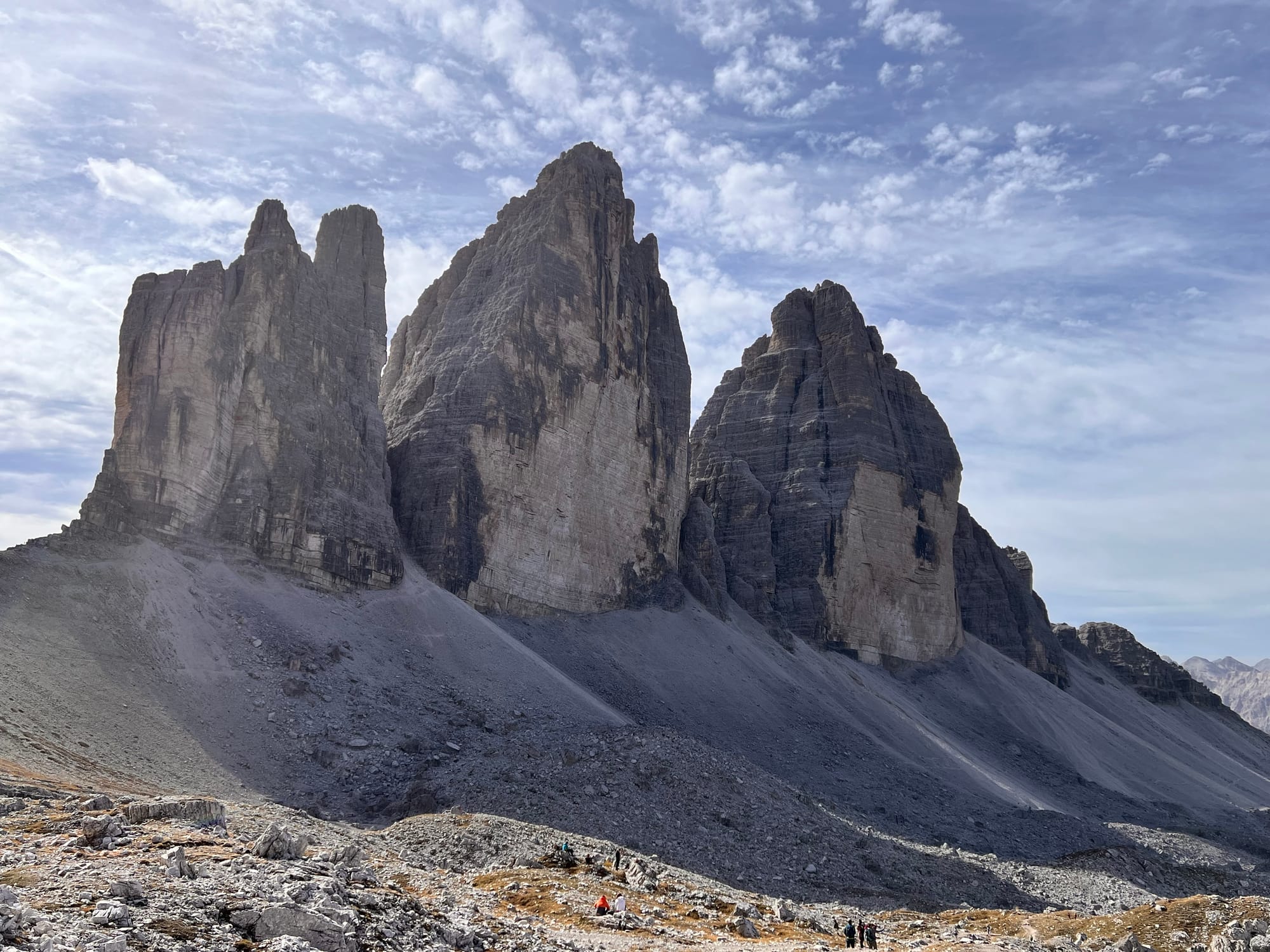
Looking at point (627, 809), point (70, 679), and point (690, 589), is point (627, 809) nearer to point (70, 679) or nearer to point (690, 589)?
point (70, 679)

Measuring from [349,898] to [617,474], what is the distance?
65.4 meters

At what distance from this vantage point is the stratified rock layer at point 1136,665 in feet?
467

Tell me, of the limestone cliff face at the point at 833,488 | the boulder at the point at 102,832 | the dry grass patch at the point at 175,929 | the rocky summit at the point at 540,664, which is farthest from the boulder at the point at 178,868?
the limestone cliff face at the point at 833,488

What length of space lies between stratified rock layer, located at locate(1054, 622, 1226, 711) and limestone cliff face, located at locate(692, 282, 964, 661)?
43.1m

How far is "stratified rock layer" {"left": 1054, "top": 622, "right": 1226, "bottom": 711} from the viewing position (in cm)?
14225

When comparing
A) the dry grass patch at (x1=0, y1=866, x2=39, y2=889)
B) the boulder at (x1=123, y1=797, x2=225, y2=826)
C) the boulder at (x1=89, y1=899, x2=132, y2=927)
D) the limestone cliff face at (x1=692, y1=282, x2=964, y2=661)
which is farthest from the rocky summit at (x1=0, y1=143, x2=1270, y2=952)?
the limestone cliff face at (x1=692, y1=282, x2=964, y2=661)

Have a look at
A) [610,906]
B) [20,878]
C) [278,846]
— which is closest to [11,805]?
[278,846]

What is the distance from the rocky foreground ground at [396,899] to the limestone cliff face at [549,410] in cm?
3562

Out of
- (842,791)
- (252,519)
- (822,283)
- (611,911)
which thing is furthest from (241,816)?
(822,283)

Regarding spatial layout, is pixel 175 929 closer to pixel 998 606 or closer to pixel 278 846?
pixel 278 846

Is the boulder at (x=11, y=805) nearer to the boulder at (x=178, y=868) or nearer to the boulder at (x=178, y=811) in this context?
the boulder at (x=178, y=811)

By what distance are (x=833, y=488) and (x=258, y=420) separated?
55313mm

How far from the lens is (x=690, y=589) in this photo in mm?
88062

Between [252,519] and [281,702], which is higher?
[252,519]
